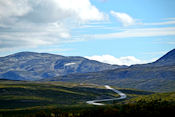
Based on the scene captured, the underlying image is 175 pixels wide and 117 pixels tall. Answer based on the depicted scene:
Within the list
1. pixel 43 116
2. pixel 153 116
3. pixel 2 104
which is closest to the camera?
pixel 153 116

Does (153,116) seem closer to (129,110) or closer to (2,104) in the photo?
(129,110)

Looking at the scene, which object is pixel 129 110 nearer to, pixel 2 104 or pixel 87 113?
pixel 87 113

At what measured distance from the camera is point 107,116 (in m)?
50.9

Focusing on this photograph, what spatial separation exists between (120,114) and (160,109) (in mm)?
7590

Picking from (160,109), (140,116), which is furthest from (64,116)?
(160,109)

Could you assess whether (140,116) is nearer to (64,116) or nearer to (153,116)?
(153,116)

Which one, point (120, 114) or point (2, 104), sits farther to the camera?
point (2, 104)

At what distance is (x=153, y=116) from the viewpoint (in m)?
50.3

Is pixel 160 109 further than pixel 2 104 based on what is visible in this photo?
No

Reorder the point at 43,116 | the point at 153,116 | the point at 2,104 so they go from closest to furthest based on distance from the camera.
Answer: the point at 153,116
the point at 43,116
the point at 2,104

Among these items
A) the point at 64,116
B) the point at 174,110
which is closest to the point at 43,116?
the point at 64,116

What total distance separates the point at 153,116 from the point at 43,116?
61.1ft

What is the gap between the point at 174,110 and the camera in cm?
5228

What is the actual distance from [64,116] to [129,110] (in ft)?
36.9
